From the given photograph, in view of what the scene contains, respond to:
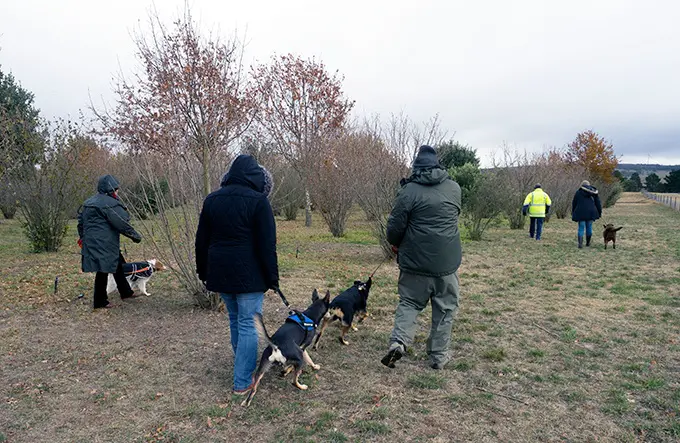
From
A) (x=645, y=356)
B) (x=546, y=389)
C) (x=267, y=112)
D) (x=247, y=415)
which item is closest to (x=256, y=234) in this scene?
(x=247, y=415)

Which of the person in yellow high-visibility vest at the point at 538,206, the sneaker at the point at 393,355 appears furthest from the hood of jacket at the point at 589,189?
the sneaker at the point at 393,355

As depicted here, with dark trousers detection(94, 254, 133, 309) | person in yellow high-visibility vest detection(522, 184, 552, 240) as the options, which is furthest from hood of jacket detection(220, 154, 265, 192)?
person in yellow high-visibility vest detection(522, 184, 552, 240)

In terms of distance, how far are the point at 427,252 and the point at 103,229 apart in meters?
3.94

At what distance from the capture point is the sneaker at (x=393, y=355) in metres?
3.69

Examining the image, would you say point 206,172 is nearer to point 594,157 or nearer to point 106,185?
point 106,185

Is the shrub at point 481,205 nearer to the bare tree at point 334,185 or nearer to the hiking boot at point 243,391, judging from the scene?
the bare tree at point 334,185

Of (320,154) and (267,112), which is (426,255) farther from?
(267,112)

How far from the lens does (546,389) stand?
348cm

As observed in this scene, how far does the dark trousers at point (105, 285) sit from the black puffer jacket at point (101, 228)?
8.7 inches

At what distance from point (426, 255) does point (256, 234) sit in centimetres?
141

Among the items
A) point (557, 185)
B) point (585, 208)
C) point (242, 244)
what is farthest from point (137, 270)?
point (557, 185)

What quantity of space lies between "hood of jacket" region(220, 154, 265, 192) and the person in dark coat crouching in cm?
276

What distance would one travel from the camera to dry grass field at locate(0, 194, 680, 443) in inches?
117

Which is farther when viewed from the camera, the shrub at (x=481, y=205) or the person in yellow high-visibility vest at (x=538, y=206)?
the shrub at (x=481, y=205)
